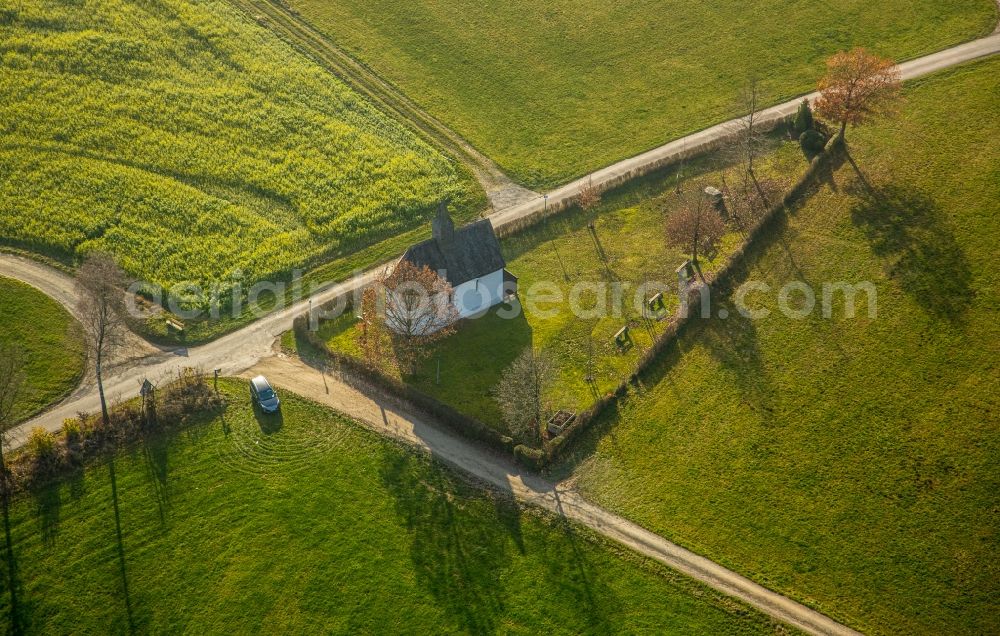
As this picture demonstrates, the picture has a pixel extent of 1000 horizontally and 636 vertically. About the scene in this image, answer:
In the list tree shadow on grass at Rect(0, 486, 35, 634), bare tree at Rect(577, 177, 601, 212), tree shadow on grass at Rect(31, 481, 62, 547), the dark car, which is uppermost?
bare tree at Rect(577, 177, 601, 212)

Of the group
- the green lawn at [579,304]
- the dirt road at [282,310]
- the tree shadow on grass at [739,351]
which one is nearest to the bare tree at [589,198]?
the green lawn at [579,304]

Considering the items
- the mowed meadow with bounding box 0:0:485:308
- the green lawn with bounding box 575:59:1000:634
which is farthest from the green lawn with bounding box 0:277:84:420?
the green lawn with bounding box 575:59:1000:634

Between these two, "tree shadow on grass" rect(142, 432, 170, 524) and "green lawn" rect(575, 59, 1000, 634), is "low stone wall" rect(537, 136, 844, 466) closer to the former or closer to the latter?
"green lawn" rect(575, 59, 1000, 634)

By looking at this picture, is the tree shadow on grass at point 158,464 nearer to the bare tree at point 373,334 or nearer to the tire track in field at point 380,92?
the bare tree at point 373,334

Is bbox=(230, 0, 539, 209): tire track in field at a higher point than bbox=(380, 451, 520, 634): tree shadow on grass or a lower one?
higher

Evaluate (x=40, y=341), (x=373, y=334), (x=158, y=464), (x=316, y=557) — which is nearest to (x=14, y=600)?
(x=158, y=464)
